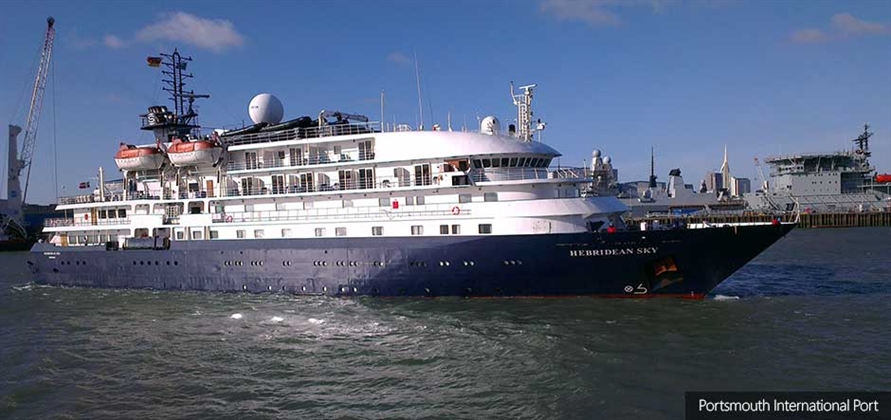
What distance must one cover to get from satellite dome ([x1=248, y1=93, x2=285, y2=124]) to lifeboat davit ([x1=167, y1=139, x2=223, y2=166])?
2355 millimetres

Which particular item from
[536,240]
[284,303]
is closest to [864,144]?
[536,240]

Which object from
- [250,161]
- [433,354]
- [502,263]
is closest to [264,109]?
[250,161]

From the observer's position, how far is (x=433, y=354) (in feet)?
42.8

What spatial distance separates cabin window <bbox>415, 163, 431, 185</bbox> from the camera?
1941 centimetres

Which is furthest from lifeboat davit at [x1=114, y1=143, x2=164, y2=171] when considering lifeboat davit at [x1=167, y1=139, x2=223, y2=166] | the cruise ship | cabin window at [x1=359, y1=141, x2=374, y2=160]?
cabin window at [x1=359, y1=141, x2=374, y2=160]

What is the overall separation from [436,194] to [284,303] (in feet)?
21.2

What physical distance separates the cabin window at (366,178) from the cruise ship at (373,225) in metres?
0.06

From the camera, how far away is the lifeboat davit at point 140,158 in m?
24.5

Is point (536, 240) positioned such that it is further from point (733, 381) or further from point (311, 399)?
point (311, 399)

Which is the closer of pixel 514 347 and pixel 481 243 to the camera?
pixel 514 347

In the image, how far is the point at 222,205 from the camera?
22703 mm

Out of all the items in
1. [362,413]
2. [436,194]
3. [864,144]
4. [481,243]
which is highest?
[864,144]
